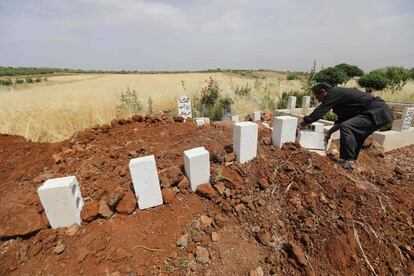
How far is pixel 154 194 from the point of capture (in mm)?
1804

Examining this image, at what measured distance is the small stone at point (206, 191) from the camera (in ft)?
6.36

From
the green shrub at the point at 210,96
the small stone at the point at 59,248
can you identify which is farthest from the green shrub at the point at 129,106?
the small stone at the point at 59,248

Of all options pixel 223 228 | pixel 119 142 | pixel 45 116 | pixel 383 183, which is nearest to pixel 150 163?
pixel 223 228

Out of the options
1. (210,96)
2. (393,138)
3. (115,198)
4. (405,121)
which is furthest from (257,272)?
(210,96)

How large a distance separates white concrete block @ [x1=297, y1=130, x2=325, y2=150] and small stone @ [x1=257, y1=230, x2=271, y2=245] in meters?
1.61

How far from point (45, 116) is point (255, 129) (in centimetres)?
590

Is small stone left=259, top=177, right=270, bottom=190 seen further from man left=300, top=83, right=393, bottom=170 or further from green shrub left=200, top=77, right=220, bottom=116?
green shrub left=200, top=77, right=220, bottom=116

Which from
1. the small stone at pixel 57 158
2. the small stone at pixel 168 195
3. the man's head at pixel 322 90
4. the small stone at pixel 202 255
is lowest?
the small stone at pixel 202 255

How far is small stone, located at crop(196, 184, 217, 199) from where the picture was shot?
194 cm

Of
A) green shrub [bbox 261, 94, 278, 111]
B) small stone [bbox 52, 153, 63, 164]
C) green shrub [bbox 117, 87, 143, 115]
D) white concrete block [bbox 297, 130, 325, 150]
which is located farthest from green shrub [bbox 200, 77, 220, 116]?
small stone [bbox 52, 153, 63, 164]

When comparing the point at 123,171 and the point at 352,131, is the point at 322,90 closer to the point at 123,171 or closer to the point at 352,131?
the point at 352,131

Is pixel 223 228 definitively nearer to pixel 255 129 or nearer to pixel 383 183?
pixel 255 129

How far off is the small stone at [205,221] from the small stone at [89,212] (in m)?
0.86

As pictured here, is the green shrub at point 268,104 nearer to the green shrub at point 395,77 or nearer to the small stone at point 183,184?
the small stone at point 183,184
